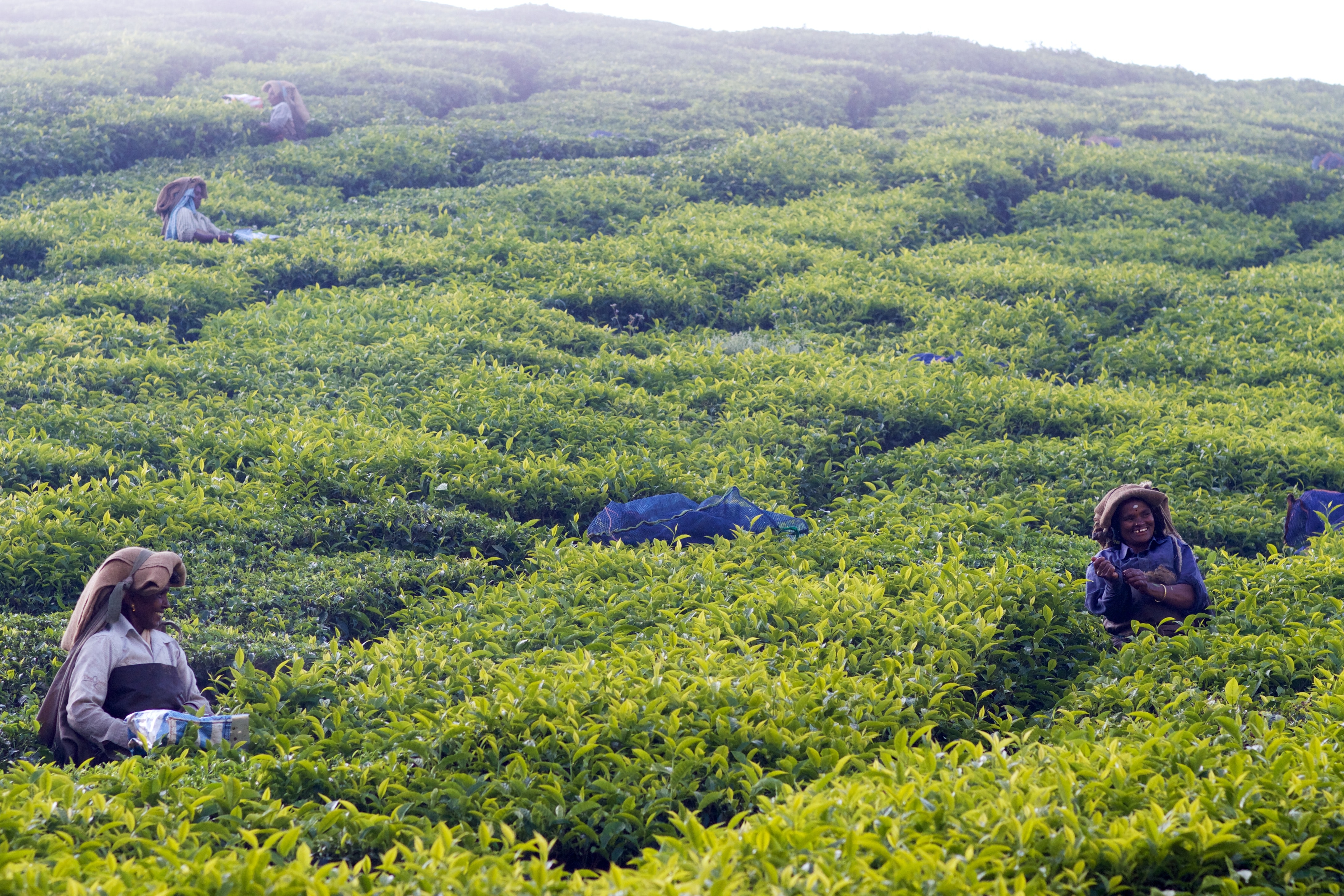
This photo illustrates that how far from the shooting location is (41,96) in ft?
68.6

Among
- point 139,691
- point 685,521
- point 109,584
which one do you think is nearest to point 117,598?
point 109,584

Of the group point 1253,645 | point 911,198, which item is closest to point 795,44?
point 911,198

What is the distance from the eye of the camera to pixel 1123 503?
249 inches

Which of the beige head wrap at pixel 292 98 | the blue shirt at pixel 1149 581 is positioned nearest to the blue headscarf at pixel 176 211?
the beige head wrap at pixel 292 98

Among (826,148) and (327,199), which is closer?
(327,199)

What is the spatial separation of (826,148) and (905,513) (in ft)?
50.8

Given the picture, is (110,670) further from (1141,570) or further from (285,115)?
(285,115)

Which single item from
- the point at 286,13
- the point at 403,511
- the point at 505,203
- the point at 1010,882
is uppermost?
the point at 286,13

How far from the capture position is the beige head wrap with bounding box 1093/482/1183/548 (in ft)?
20.6

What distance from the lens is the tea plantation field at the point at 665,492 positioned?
3996 millimetres

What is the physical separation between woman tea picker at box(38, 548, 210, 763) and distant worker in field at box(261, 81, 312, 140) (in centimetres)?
1768

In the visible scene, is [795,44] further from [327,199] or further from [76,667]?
[76,667]

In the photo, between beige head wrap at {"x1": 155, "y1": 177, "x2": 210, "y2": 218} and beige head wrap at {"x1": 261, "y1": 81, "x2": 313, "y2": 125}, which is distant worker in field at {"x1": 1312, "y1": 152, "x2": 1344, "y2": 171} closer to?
beige head wrap at {"x1": 261, "y1": 81, "x2": 313, "y2": 125}

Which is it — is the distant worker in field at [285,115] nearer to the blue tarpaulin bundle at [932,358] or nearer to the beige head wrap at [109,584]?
the blue tarpaulin bundle at [932,358]
